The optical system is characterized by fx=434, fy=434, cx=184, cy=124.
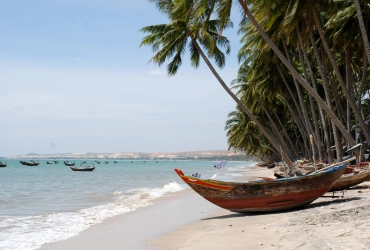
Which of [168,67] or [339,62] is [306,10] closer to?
[168,67]

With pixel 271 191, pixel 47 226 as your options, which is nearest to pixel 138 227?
A: pixel 47 226

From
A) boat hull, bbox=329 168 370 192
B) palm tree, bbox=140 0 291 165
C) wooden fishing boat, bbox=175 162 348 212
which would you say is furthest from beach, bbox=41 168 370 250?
palm tree, bbox=140 0 291 165

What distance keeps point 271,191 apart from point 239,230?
8.21ft

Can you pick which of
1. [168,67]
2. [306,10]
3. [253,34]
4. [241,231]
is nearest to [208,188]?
[241,231]

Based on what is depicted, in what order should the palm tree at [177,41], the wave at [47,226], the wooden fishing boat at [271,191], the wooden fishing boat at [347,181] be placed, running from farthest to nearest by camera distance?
the palm tree at [177,41], the wooden fishing boat at [347,181], the wooden fishing boat at [271,191], the wave at [47,226]

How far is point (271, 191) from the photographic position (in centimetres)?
1191

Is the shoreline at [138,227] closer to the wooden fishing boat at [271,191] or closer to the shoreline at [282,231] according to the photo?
the shoreline at [282,231]

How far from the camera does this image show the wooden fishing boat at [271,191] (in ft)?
38.9

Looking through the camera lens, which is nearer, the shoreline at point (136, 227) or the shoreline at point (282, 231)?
the shoreline at point (282, 231)

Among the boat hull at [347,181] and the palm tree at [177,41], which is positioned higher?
the palm tree at [177,41]

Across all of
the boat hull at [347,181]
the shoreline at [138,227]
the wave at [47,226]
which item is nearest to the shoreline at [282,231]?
the shoreline at [138,227]

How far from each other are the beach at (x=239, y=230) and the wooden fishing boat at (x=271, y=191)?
1.08ft

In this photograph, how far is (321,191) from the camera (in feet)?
39.8

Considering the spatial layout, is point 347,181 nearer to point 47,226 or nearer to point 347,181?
point 347,181
